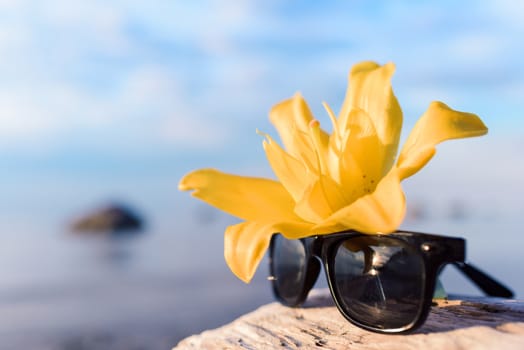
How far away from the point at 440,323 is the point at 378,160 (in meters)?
0.50

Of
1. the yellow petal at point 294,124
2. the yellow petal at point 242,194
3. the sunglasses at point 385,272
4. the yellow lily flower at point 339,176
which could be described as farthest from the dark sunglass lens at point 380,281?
the yellow petal at point 294,124

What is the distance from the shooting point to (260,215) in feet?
5.76

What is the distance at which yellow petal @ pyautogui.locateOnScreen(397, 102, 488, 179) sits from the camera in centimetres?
146

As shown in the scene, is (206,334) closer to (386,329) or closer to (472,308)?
(386,329)

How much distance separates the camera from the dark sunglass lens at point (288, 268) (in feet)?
6.86

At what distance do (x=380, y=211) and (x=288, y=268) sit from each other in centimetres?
94

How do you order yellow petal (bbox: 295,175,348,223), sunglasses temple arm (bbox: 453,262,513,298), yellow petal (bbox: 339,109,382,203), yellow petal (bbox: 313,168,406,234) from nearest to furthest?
yellow petal (bbox: 313,168,406,234) → yellow petal (bbox: 295,175,348,223) → yellow petal (bbox: 339,109,382,203) → sunglasses temple arm (bbox: 453,262,513,298)

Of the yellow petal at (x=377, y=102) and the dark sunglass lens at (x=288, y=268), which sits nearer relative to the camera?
the yellow petal at (x=377, y=102)

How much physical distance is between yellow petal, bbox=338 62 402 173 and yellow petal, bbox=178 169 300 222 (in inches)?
11.9

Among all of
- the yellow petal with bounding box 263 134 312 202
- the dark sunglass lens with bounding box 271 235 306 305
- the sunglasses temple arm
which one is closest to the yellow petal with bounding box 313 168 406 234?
the yellow petal with bounding box 263 134 312 202

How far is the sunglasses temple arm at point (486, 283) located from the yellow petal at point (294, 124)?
857 millimetres

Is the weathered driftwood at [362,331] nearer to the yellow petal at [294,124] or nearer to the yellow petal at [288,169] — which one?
the yellow petal at [288,169]

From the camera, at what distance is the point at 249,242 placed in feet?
4.96

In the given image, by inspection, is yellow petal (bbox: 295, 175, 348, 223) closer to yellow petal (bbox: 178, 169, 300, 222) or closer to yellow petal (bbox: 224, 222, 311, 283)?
yellow petal (bbox: 224, 222, 311, 283)
